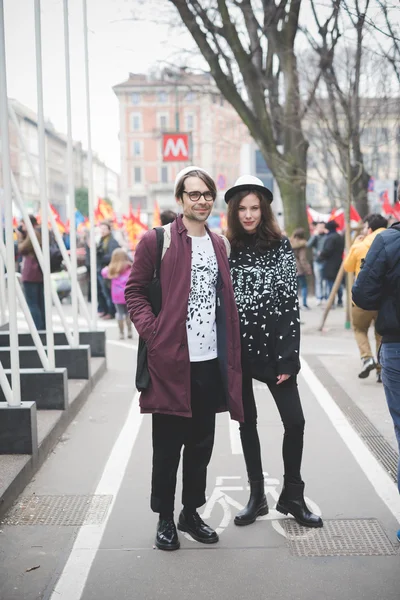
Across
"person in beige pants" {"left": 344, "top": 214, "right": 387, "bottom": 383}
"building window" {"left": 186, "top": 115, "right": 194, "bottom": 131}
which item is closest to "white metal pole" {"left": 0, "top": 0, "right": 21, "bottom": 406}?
"person in beige pants" {"left": 344, "top": 214, "right": 387, "bottom": 383}

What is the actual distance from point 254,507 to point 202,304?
1299 mm

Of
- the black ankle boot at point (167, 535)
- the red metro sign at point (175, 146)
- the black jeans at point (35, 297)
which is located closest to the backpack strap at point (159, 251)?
the black ankle boot at point (167, 535)

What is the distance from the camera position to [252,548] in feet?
12.4

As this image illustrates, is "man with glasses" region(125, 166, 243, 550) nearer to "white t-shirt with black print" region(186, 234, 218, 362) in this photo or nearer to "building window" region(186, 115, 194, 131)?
"white t-shirt with black print" region(186, 234, 218, 362)

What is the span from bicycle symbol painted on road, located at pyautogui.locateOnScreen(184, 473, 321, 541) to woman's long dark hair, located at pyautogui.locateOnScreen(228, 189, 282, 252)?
1.58m

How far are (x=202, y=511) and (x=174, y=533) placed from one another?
55cm

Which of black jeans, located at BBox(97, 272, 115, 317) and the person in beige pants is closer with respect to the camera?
the person in beige pants

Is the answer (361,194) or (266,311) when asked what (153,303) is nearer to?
(266,311)

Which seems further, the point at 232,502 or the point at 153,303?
the point at 232,502

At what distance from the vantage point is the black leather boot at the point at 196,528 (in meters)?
3.84

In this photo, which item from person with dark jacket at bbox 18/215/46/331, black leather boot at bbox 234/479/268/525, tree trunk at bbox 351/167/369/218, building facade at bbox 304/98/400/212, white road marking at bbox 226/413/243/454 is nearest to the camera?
black leather boot at bbox 234/479/268/525

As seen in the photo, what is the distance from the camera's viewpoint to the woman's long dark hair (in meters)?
3.93

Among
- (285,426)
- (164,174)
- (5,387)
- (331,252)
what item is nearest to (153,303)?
(285,426)

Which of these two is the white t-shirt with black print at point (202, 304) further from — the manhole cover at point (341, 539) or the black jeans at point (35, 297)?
the black jeans at point (35, 297)
